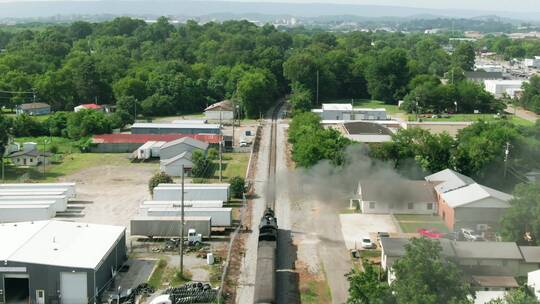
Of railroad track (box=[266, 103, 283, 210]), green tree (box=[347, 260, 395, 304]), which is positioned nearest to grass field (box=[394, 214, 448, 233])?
railroad track (box=[266, 103, 283, 210])

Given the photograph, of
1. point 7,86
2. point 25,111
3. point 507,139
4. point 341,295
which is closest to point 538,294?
point 341,295

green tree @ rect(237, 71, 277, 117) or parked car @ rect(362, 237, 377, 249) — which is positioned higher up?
green tree @ rect(237, 71, 277, 117)

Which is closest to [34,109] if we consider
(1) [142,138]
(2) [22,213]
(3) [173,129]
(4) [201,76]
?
(3) [173,129]

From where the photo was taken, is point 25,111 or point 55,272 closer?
point 55,272

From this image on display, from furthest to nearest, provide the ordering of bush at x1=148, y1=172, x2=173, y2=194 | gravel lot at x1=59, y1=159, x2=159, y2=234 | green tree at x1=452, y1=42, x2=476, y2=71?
1. green tree at x1=452, y1=42, x2=476, y2=71
2. bush at x1=148, y1=172, x2=173, y2=194
3. gravel lot at x1=59, y1=159, x2=159, y2=234

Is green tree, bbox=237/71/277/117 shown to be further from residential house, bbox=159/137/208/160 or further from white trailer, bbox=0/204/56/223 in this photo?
white trailer, bbox=0/204/56/223

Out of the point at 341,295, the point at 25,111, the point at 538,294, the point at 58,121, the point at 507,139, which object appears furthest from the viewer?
the point at 25,111

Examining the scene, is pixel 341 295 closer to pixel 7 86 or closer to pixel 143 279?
pixel 143 279
